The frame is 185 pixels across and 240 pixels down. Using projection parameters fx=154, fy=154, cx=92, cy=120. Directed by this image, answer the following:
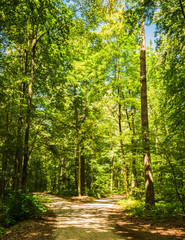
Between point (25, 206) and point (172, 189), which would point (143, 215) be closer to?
point (172, 189)

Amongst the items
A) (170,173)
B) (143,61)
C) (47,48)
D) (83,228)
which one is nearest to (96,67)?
(47,48)

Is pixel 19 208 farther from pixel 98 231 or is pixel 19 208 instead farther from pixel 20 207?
pixel 98 231

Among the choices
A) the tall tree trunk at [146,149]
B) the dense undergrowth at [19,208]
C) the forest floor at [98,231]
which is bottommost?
the forest floor at [98,231]

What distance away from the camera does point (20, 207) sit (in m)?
6.25

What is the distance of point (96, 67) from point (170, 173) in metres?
12.5

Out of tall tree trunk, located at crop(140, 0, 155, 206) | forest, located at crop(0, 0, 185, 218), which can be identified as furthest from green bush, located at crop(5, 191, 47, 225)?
tall tree trunk, located at crop(140, 0, 155, 206)

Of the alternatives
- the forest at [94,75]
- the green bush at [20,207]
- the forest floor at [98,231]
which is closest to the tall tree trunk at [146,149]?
the forest at [94,75]

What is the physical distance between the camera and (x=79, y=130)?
14234 mm

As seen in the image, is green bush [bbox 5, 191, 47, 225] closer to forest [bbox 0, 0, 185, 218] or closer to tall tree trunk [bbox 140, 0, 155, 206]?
forest [bbox 0, 0, 185, 218]

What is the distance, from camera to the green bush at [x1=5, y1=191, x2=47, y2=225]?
20.0ft

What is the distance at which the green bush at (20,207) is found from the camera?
6084 millimetres

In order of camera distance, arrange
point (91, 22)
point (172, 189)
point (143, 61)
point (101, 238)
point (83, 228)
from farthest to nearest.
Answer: point (143, 61)
point (91, 22)
point (172, 189)
point (83, 228)
point (101, 238)

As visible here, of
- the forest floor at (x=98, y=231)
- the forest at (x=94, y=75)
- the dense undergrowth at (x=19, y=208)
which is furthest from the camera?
the forest at (x=94, y=75)

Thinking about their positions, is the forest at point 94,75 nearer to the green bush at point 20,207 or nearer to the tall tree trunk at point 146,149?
the tall tree trunk at point 146,149
